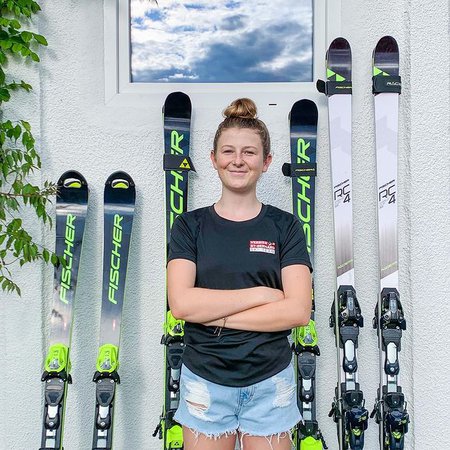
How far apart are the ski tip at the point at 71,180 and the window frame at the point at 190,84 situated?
382mm

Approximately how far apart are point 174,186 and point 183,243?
67 cm

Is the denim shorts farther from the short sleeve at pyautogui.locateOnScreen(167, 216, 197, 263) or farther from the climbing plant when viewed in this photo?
the climbing plant

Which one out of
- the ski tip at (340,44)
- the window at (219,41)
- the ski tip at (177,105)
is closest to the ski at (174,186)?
the ski tip at (177,105)

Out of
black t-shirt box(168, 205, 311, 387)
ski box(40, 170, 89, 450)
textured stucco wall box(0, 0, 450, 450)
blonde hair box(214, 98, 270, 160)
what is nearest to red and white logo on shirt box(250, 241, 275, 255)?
black t-shirt box(168, 205, 311, 387)

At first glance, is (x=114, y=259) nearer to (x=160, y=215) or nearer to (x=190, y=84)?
(x=160, y=215)

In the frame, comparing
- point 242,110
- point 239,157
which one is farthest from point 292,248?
point 242,110

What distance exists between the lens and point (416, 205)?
8.00 ft

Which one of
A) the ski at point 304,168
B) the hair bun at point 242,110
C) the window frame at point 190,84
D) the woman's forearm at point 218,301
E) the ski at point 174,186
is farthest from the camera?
the window frame at point 190,84

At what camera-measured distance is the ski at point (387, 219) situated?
7.42 feet

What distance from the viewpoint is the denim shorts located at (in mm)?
1637

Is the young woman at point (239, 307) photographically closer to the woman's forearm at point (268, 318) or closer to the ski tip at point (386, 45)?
the woman's forearm at point (268, 318)

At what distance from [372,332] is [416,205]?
0.60m

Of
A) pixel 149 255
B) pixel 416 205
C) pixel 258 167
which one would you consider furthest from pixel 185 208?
pixel 416 205

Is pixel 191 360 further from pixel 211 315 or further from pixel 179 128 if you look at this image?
pixel 179 128
